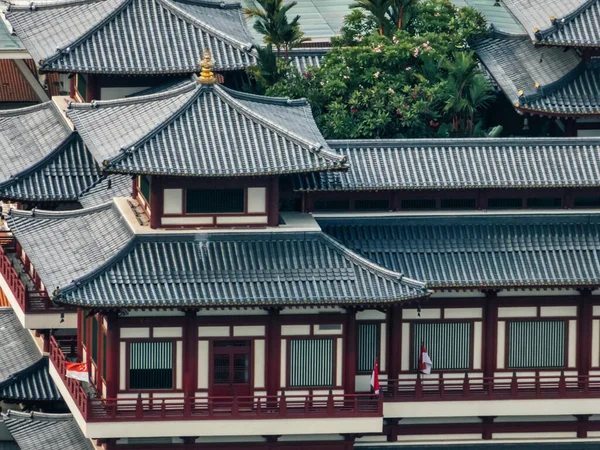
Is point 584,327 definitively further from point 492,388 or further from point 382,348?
point 382,348

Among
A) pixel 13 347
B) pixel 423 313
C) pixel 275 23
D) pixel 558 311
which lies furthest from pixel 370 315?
pixel 275 23

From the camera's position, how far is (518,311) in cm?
7556

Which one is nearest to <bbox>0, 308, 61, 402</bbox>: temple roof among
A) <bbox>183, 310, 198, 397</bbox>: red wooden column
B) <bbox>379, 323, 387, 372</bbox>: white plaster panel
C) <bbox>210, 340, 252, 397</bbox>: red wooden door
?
<bbox>183, 310, 198, 397</bbox>: red wooden column

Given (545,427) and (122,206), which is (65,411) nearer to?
(122,206)

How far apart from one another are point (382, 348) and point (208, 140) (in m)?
8.86

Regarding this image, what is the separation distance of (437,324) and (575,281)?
469 cm

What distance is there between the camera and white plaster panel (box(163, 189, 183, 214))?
7306 cm

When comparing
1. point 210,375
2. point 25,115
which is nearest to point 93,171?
point 25,115

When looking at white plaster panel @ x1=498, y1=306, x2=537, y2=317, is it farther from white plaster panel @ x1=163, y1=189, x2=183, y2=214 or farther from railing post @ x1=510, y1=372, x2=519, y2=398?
white plaster panel @ x1=163, y1=189, x2=183, y2=214

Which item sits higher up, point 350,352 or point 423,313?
point 423,313

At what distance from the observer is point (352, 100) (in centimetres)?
8275

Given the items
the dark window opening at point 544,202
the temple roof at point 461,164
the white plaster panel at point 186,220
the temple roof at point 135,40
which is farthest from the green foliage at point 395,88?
the white plaster panel at point 186,220

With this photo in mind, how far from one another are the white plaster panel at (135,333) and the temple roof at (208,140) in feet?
16.1

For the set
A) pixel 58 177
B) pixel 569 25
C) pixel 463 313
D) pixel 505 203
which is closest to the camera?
pixel 463 313
